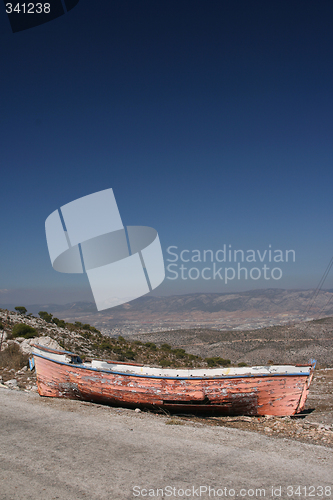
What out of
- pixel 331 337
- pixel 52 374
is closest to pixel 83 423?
pixel 52 374

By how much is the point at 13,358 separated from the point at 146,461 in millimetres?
14102

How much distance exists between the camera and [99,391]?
11.9m

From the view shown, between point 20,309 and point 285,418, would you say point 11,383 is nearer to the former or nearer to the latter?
point 285,418

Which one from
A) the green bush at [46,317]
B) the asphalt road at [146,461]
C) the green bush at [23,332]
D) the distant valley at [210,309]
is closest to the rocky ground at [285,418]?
the asphalt road at [146,461]

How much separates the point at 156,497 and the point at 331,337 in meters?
43.9

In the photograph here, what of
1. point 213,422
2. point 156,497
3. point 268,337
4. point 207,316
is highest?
point 156,497

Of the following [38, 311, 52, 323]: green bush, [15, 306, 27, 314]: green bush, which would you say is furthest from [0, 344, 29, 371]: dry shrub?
[15, 306, 27, 314]: green bush

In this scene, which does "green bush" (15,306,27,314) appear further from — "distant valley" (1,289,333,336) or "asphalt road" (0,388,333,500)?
"distant valley" (1,289,333,336)

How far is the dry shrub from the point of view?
1698 cm

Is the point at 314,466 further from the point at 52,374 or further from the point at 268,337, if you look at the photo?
the point at 268,337

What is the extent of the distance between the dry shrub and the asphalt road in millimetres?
8202

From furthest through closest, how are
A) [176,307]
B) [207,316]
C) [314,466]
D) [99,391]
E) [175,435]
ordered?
[176,307], [207,316], [99,391], [175,435], [314,466]

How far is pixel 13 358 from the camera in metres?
17.6

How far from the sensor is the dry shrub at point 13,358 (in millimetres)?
16975
